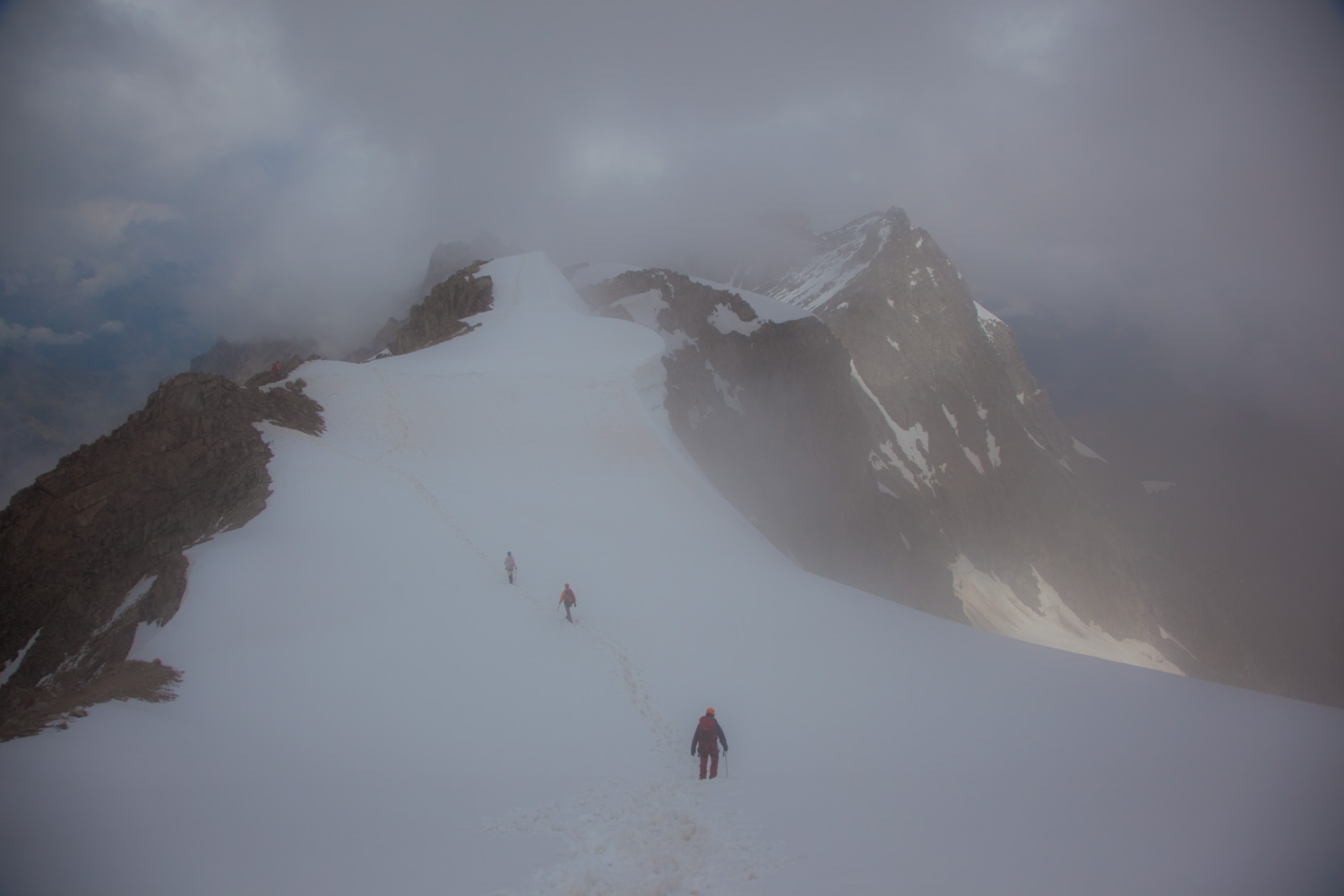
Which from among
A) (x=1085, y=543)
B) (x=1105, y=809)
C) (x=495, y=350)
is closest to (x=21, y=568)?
(x=495, y=350)

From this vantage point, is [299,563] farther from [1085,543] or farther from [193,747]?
[1085,543]

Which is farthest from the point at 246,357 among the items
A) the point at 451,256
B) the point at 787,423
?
the point at 787,423

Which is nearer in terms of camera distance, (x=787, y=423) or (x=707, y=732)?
(x=707, y=732)

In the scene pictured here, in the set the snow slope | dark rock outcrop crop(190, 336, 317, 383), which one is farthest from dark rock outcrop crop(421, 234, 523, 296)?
the snow slope

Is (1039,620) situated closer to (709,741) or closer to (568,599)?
(568,599)

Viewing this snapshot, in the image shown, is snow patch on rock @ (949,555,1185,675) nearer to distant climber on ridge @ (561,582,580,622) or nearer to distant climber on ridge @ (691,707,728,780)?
distant climber on ridge @ (561,582,580,622)

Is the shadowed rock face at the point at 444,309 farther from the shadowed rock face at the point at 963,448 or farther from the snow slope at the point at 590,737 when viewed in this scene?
the shadowed rock face at the point at 963,448
